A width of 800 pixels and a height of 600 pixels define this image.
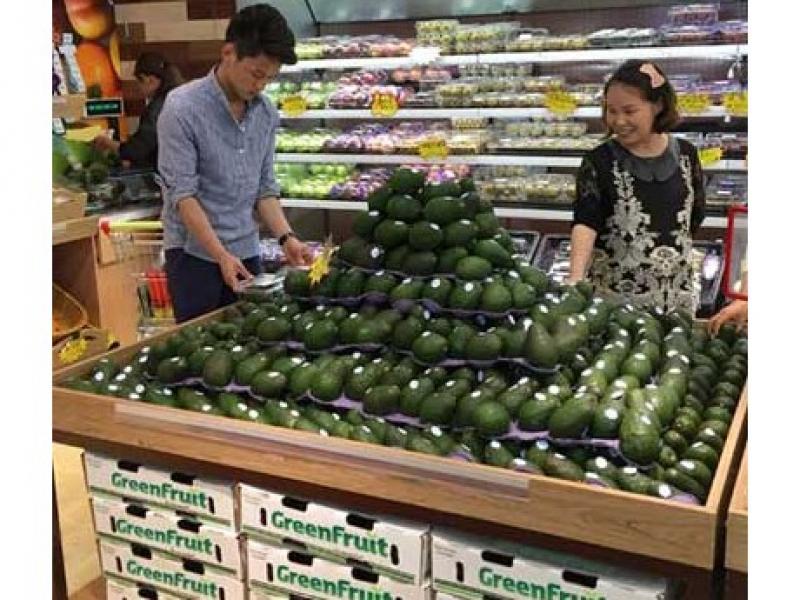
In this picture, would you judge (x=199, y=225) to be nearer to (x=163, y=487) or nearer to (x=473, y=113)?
(x=163, y=487)

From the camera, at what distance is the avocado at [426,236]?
2424 millimetres

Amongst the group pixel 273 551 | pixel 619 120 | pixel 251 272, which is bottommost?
pixel 273 551

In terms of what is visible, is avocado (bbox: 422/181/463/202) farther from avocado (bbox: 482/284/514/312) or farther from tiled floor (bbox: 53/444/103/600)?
tiled floor (bbox: 53/444/103/600)

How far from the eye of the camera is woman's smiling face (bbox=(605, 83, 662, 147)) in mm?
2998

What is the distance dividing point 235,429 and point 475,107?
11.0 feet

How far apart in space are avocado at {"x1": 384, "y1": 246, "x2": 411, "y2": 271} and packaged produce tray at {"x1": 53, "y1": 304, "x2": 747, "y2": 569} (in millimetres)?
627

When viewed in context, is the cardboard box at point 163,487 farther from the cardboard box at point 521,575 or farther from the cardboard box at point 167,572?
the cardboard box at point 521,575

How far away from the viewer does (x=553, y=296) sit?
7.97 ft

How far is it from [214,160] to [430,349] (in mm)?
1508

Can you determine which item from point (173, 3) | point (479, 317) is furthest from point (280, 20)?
point (173, 3)

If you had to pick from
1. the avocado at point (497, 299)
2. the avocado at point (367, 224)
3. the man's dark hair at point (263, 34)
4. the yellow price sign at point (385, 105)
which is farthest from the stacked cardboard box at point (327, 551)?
the yellow price sign at point (385, 105)

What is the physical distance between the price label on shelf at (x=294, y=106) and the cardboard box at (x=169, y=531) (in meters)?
3.46

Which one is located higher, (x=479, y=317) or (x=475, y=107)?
(x=475, y=107)

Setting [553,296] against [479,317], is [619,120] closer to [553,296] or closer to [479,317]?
[553,296]
